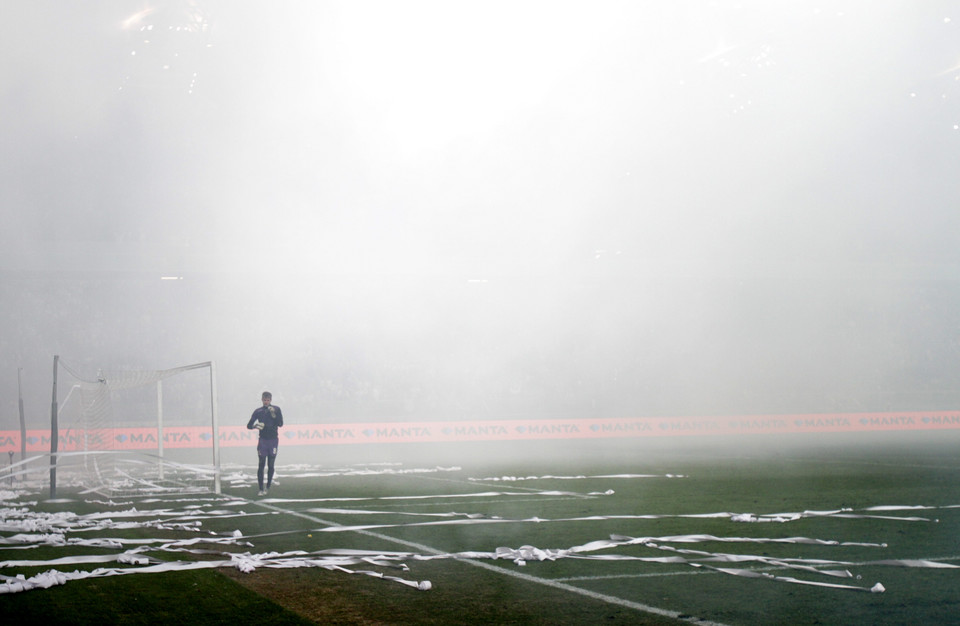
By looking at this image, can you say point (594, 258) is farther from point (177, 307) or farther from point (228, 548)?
point (228, 548)

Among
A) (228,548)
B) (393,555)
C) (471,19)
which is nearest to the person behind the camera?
(393,555)

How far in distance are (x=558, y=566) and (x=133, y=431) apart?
618 inches

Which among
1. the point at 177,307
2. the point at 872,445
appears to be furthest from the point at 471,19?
the point at 177,307

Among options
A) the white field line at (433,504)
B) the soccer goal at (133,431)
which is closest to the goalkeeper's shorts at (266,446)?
the soccer goal at (133,431)

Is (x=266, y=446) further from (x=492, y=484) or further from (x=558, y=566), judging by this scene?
(x=558, y=566)

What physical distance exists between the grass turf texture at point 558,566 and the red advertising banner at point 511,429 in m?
9.11

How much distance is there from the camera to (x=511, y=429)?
2083 centimetres

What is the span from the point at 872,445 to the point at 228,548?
577 inches

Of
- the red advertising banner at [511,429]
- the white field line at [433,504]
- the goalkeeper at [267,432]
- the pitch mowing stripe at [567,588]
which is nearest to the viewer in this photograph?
the pitch mowing stripe at [567,588]

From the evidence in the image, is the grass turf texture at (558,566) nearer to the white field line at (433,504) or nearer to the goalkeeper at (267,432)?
the white field line at (433,504)

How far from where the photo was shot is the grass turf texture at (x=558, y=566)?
338cm

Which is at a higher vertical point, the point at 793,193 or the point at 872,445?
the point at 793,193

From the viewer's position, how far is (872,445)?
641 inches

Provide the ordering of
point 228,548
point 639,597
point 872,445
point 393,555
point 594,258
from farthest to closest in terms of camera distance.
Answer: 1. point 594,258
2. point 872,445
3. point 228,548
4. point 393,555
5. point 639,597
